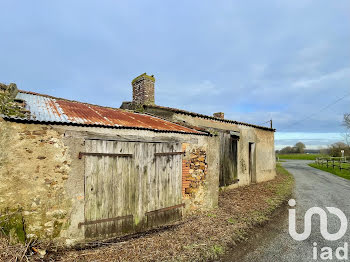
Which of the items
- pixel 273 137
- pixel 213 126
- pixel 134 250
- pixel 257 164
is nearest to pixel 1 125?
pixel 134 250

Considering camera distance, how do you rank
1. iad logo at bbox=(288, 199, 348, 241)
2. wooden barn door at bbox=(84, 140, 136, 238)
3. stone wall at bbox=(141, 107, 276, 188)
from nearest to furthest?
wooden barn door at bbox=(84, 140, 136, 238) → iad logo at bbox=(288, 199, 348, 241) → stone wall at bbox=(141, 107, 276, 188)

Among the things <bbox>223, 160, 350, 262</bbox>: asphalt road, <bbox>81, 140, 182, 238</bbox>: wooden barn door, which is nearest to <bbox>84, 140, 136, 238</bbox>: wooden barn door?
<bbox>81, 140, 182, 238</bbox>: wooden barn door

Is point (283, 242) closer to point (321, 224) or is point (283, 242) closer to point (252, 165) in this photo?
point (321, 224)

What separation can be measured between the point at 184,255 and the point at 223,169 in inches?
250

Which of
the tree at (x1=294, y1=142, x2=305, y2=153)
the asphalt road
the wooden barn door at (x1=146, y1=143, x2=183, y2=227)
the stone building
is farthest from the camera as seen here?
the tree at (x1=294, y1=142, x2=305, y2=153)

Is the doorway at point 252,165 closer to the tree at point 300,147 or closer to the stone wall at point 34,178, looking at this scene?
the stone wall at point 34,178

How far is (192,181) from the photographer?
6387mm

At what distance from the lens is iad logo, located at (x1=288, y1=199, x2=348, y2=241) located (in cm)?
500

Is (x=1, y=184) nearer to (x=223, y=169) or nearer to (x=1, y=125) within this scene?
(x=1, y=125)

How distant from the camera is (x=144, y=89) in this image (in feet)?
32.6

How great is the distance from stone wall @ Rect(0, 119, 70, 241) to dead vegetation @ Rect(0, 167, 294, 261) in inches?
19.3

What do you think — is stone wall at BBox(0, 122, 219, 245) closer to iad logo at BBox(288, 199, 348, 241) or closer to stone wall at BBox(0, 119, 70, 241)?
stone wall at BBox(0, 119, 70, 241)

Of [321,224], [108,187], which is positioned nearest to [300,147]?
[321,224]

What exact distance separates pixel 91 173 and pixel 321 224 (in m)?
6.58
